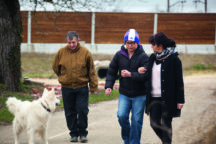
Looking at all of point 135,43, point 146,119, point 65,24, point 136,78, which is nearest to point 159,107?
point 136,78

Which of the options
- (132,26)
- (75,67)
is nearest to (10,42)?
(75,67)

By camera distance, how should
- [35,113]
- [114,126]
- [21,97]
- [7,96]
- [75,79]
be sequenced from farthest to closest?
[21,97], [7,96], [114,126], [75,79], [35,113]

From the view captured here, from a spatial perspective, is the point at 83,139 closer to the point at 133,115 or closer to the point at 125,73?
the point at 133,115

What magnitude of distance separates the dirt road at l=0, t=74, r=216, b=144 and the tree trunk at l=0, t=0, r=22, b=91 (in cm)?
298

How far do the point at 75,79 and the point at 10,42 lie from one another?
624 cm

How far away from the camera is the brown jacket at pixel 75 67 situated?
5.91 metres

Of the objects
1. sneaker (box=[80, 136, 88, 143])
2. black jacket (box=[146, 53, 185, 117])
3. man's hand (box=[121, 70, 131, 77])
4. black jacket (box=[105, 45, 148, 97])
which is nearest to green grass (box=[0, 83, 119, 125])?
sneaker (box=[80, 136, 88, 143])

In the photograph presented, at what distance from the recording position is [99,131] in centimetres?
698

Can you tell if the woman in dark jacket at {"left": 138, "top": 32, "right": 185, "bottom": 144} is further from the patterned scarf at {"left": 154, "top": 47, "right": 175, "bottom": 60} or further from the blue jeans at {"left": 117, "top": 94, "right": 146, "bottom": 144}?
the blue jeans at {"left": 117, "top": 94, "right": 146, "bottom": 144}

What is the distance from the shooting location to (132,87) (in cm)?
517

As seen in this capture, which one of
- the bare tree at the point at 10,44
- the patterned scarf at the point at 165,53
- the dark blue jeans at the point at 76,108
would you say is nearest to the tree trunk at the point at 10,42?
the bare tree at the point at 10,44

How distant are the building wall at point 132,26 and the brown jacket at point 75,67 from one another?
19898mm

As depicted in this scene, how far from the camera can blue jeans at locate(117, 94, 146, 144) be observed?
513 cm

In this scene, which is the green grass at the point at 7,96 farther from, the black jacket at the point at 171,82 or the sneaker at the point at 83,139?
the black jacket at the point at 171,82
